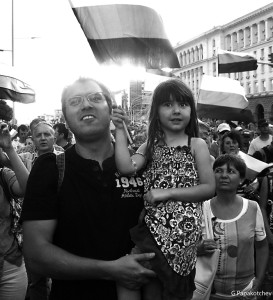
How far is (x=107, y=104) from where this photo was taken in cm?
259

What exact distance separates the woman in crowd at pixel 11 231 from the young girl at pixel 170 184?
1248 mm

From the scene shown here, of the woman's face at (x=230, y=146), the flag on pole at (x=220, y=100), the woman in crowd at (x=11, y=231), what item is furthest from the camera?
the flag on pole at (x=220, y=100)

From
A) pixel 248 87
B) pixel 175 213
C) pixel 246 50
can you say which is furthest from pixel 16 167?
pixel 248 87

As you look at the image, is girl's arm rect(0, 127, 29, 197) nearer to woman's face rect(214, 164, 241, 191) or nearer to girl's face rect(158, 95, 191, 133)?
girl's face rect(158, 95, 191, 133)

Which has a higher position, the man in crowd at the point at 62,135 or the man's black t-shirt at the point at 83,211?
the man in crowd at the point at 62,135

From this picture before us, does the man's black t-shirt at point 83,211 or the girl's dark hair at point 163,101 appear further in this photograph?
the girl's dark hair at point 163,101

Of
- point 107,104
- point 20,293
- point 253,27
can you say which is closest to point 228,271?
point 20,293

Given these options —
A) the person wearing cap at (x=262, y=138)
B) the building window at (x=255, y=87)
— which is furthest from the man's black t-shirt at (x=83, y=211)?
the building window at (x=255, y=87)

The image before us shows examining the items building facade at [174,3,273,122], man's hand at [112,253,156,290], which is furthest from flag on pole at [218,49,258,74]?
building facade at [174,3,273,122]

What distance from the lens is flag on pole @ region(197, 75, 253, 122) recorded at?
26.3 ft

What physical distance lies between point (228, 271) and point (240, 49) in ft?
246

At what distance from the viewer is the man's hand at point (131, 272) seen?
2254mm

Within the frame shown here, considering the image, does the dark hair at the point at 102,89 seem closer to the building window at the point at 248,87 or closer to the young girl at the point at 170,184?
the young girl at the point at 170,184

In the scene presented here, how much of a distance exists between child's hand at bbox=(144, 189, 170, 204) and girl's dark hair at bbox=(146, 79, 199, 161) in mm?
303
